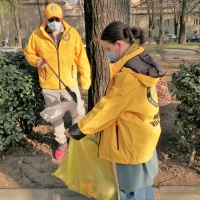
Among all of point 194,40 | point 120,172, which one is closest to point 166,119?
point 120,172

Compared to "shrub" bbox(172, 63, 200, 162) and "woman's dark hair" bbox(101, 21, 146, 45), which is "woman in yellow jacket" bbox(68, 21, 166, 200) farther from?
"shrub" bbox(172, 63, 200, 162)

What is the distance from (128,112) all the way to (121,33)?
1.76 feet

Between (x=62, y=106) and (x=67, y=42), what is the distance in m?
1.06

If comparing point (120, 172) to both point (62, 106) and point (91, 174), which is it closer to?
point (91, 174)

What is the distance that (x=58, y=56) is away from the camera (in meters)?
3.40

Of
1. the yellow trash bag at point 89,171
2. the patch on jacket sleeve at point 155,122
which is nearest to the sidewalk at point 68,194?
the yellow trash bag at point 89,171

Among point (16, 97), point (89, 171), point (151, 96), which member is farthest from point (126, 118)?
point (16, 97)

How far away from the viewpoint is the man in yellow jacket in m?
3.37

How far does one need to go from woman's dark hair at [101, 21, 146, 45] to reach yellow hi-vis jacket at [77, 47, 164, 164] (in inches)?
3.8

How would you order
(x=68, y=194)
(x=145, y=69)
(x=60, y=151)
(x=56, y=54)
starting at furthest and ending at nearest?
(x=60, y=151) → (x=56, y=54) → (x=68, y=194) → (x=145, y=69)

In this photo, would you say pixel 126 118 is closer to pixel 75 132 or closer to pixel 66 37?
pixel 75 132

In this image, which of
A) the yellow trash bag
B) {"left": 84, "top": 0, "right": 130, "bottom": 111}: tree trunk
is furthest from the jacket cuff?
{"left": 84, "top": 0, "right": 130, "bottom": 111}: tree trunk

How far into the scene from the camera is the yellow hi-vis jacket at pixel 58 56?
339 centimetres

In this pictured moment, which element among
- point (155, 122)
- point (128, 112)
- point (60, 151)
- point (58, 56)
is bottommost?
point (60, 151)
